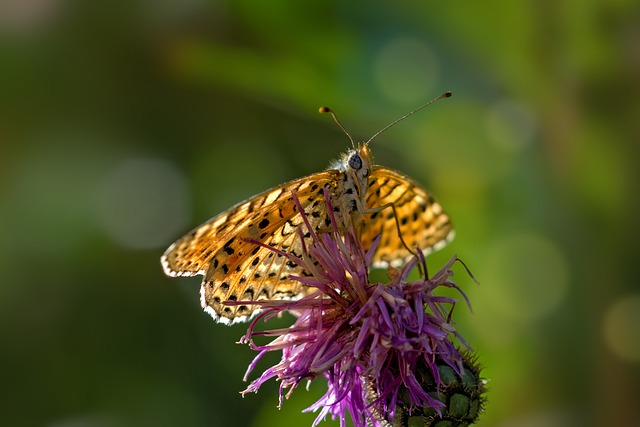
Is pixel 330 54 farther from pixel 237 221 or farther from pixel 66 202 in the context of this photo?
pixel 237 221

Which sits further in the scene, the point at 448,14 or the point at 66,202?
the point at 66,202

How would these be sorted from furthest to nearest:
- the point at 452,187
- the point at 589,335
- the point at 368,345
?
the point at 452,187, the point at 589,335, the point at 368,345

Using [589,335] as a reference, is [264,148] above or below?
above

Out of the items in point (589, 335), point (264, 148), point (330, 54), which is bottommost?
point (589, 335)

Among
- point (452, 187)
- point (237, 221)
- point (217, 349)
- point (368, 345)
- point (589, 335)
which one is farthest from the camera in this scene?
point (217, 349)

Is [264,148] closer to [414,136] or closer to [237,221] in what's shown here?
[414,136]

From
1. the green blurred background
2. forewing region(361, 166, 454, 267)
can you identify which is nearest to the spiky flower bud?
forewing region(361, 166, 454, 267)

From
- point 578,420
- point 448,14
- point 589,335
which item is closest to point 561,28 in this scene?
point 448,14

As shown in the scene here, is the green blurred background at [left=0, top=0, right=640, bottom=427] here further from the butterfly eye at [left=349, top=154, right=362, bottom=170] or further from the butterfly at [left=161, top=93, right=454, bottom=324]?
the butterfly eye at [left=349, top=154, right=362, bottom=170]
